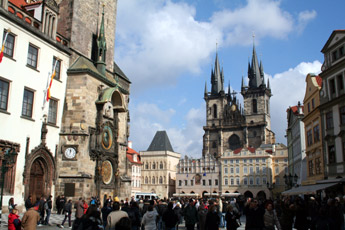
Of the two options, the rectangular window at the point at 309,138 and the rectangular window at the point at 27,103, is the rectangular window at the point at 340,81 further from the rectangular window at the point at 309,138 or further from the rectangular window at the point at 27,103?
the rectangular window at the point at 27,103

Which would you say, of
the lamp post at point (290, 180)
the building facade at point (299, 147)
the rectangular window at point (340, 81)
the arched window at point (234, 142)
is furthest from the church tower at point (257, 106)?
the rectangular window at point (340, 81)

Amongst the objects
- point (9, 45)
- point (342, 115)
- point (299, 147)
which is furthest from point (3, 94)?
point (299, 147)

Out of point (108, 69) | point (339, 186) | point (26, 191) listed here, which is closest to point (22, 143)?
point (26, 191)

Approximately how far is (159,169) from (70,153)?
240ft

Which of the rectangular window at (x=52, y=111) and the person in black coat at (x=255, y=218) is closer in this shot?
the person in black coat at (x=255, y=218)

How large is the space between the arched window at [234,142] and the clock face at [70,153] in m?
79.1

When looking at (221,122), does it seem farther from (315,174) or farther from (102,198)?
(102,198)

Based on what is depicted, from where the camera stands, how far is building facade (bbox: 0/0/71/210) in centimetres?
1777

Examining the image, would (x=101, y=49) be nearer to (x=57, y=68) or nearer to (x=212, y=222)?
(x=57, y=68)

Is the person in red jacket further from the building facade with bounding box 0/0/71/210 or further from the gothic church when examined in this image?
the gothic church

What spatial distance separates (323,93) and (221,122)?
73156 millimetres

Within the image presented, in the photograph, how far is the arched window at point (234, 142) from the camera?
96.8 m

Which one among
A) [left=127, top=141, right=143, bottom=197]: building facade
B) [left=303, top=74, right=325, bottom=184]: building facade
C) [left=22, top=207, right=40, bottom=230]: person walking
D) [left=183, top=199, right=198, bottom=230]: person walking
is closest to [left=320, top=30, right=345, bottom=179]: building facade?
[left=303, top=74, right=325, bottom=184]: building facade

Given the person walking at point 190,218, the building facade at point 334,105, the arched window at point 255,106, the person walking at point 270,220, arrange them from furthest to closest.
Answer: the arched window at point 255,106 → the building facade at point 334,105 → the person walking at point 190,218 → the person walking at point 270,220
